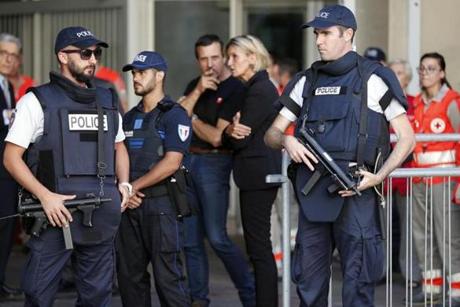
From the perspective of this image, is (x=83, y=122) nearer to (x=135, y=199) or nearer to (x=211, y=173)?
(x=135, y=199)

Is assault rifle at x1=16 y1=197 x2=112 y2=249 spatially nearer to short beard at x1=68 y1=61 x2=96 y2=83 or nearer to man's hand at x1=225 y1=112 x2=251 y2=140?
short beard at x1=68 y1=61 x2=96 y2=83

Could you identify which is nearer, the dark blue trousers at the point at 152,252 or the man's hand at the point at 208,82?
the dark blue trousers at the point at 152,252

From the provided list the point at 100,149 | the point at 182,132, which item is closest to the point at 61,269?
the point at 100,149

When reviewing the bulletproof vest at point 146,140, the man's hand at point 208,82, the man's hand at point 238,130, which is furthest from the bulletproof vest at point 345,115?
the man's hand at point 208,82

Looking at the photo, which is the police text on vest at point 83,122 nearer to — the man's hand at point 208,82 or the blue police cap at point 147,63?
the blue police cap at point 147,63

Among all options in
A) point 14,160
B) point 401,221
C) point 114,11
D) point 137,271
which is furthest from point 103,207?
point 114,11

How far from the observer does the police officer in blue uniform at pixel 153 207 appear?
24.5ft

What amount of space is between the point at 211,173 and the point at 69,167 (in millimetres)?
2058

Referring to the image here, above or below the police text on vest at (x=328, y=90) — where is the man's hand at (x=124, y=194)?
below

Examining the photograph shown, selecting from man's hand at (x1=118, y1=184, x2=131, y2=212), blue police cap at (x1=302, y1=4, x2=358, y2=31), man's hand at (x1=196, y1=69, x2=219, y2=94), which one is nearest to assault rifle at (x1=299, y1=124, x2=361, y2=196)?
blue police cap at (x1=302, y1=4, x2=358, y2=31)

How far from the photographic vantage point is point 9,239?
9414 millimetres

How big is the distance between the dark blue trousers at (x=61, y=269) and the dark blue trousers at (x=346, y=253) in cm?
107

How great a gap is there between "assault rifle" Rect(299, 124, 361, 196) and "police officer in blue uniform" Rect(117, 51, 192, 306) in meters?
1.18

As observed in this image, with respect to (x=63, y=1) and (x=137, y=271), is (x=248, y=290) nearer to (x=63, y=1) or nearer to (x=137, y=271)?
(x=137, y=271)
